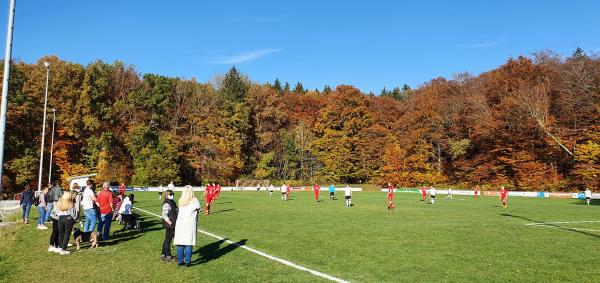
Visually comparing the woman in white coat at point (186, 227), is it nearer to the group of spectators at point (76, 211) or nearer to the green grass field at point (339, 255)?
the green grass field at point (339, 255)

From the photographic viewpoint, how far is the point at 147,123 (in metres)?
71.4

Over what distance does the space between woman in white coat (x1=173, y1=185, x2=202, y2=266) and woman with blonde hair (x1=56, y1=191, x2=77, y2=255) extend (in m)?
3.99

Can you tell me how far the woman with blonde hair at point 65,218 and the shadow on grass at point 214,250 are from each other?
142 inches

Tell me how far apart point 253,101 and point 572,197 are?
52.9 meters

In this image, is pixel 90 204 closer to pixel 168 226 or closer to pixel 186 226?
pixel 168 226

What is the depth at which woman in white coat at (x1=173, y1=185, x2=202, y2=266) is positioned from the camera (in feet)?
33.6

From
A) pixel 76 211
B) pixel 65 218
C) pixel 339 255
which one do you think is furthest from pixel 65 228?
pixel 339 255

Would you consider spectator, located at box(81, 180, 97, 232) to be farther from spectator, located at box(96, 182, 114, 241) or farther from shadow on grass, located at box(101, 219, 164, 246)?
shadow on grass, located at box(101, 219, 164, 246)

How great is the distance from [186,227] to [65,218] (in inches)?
174

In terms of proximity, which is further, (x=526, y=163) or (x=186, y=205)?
(x=526, y=163)

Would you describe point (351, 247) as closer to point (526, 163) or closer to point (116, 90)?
point (526, 163)

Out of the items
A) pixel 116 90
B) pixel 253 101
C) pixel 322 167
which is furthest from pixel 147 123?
pixel 322 167

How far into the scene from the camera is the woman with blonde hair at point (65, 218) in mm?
12242

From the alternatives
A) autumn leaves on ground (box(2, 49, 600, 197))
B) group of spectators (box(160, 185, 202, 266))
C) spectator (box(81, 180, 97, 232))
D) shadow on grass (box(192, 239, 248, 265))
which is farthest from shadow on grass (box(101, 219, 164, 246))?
autumn leaves on ground (box(2, 49, 600, 197))
